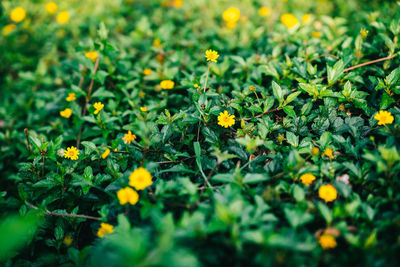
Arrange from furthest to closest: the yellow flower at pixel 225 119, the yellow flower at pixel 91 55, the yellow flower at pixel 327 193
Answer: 1. the yellow flower at pixel 91 55
2. the yellow flower at pixel 225 119
3. the yellow flower at pixel 327 193

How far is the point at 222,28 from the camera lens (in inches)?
122

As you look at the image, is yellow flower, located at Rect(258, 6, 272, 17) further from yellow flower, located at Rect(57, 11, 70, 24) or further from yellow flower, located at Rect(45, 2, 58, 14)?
yellow flower, located at Rect(45, 2, 58, 14)

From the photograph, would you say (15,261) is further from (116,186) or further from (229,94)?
(229,94)

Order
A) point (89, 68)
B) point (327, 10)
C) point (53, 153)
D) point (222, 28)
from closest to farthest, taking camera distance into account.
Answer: point (53, 153) < point (89, 68) < point (222, 28) < point (327, 10)

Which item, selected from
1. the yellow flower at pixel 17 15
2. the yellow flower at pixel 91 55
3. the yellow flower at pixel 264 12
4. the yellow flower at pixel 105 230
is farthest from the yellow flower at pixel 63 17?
the yellow flower at pixel 105 230

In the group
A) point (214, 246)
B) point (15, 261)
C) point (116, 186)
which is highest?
point (116, 186)

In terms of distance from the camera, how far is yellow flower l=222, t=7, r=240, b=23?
9.95 ft

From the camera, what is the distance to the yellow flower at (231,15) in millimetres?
3033

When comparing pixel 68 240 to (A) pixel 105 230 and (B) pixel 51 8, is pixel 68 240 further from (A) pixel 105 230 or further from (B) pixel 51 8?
(B) pixel 51 8

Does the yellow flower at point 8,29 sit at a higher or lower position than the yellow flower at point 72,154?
higher

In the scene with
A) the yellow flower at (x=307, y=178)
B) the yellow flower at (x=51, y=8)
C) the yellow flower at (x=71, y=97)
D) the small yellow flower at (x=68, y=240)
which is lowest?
the small yellow flower at (x=68, y=240)

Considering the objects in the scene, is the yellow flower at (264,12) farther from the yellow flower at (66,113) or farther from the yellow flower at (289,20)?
the yellow flower at (66,113)

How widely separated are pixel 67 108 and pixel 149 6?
6.82 ft

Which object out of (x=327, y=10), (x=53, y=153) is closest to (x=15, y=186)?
(x=53, y=153)
